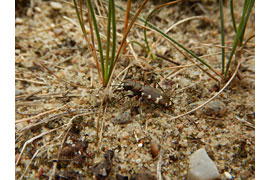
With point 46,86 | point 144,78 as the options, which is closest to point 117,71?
point 144,78

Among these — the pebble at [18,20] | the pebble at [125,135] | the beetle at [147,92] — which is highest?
the pebble at [18,20]

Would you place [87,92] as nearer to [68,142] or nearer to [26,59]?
[68,142]

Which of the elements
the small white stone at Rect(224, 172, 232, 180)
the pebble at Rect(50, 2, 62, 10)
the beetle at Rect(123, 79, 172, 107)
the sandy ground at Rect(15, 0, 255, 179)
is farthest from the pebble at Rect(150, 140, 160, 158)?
the pebble at Rect(50, 2, 62, 10)

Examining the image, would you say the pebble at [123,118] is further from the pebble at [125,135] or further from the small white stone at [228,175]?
the small white stone at [228,175]

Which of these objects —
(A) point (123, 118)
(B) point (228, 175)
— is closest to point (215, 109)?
(B) point (228, 175)

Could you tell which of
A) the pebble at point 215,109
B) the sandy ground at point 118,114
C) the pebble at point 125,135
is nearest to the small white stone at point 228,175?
the sandy ground at point 118,114

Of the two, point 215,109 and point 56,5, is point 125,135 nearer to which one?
point 215,109
